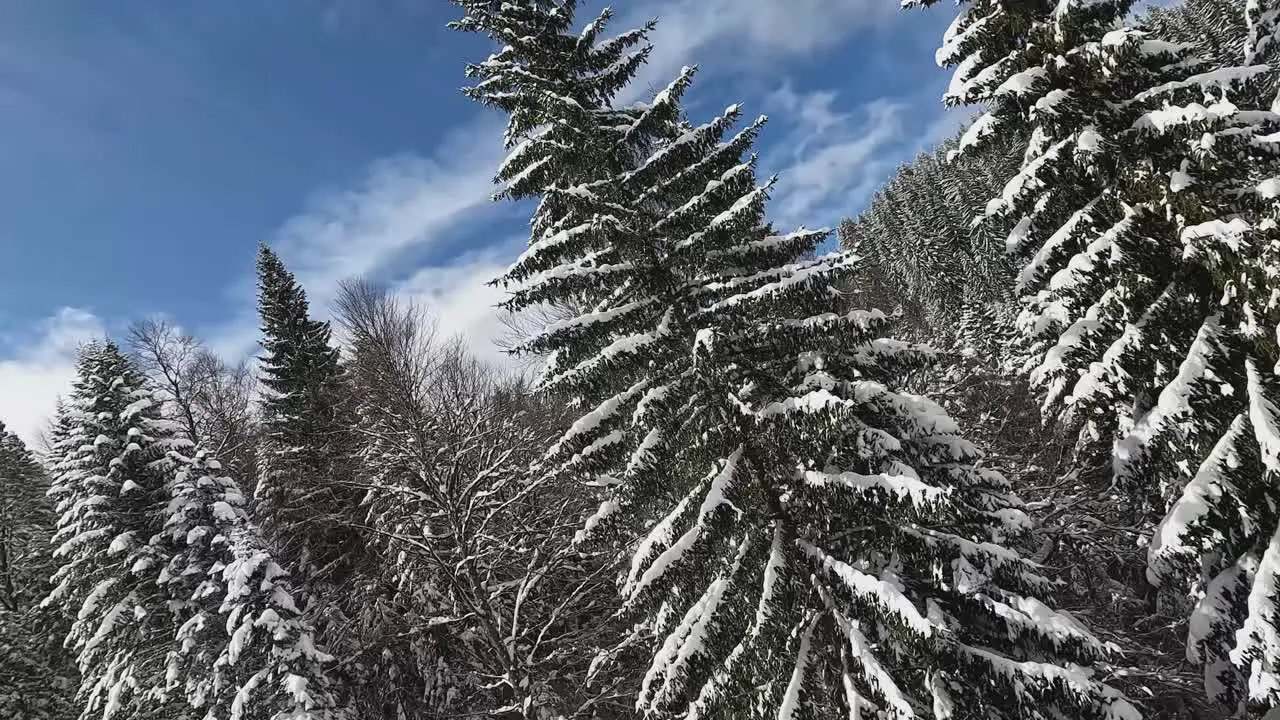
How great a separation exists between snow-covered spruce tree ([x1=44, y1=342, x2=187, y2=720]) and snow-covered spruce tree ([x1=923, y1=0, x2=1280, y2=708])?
19.1 meters

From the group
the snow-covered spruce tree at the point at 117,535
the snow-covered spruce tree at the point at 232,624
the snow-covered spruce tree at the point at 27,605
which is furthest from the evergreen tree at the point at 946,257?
the snow-covered spruce tree at the point at 27,605

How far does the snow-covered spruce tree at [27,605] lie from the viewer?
21516 millimetres

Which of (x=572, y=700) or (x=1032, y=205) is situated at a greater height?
(x=1032, y=205)

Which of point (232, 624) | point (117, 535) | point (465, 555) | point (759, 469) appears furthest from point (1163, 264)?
point (117, 535)

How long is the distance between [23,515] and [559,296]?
36.6 metres

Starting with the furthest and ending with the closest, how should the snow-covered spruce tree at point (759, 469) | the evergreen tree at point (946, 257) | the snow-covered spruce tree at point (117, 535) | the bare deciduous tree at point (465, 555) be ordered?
the evergreen tree at point (946, 257) < the snow-covered spruce tree at point (117, 535) < the bare deciduous tree at point (465, 555) < the snow-covered spruce tree at point (759, 469)

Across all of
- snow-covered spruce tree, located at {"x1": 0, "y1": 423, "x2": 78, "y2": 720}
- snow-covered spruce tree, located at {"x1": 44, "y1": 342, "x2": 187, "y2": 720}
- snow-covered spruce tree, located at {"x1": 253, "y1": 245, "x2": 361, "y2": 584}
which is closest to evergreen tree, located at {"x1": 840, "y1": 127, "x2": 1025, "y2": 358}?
snow-covered spruce tree, located at {"x1": 253, "y1": 245, "x2": 361, "y2": 584}

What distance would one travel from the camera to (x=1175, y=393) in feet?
22.7

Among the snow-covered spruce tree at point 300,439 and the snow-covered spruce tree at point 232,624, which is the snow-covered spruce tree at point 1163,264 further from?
the snow-covered spruce tree at point 300,439

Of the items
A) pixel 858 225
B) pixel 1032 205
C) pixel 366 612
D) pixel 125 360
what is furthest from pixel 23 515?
pixel 858 225

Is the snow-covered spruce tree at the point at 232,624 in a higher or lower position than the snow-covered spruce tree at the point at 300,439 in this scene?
lower

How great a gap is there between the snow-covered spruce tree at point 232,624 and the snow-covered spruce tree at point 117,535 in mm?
881

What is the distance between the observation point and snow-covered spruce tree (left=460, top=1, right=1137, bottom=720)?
286 inches

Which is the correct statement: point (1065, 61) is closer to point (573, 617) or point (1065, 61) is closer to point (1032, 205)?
point (1032, 205)
